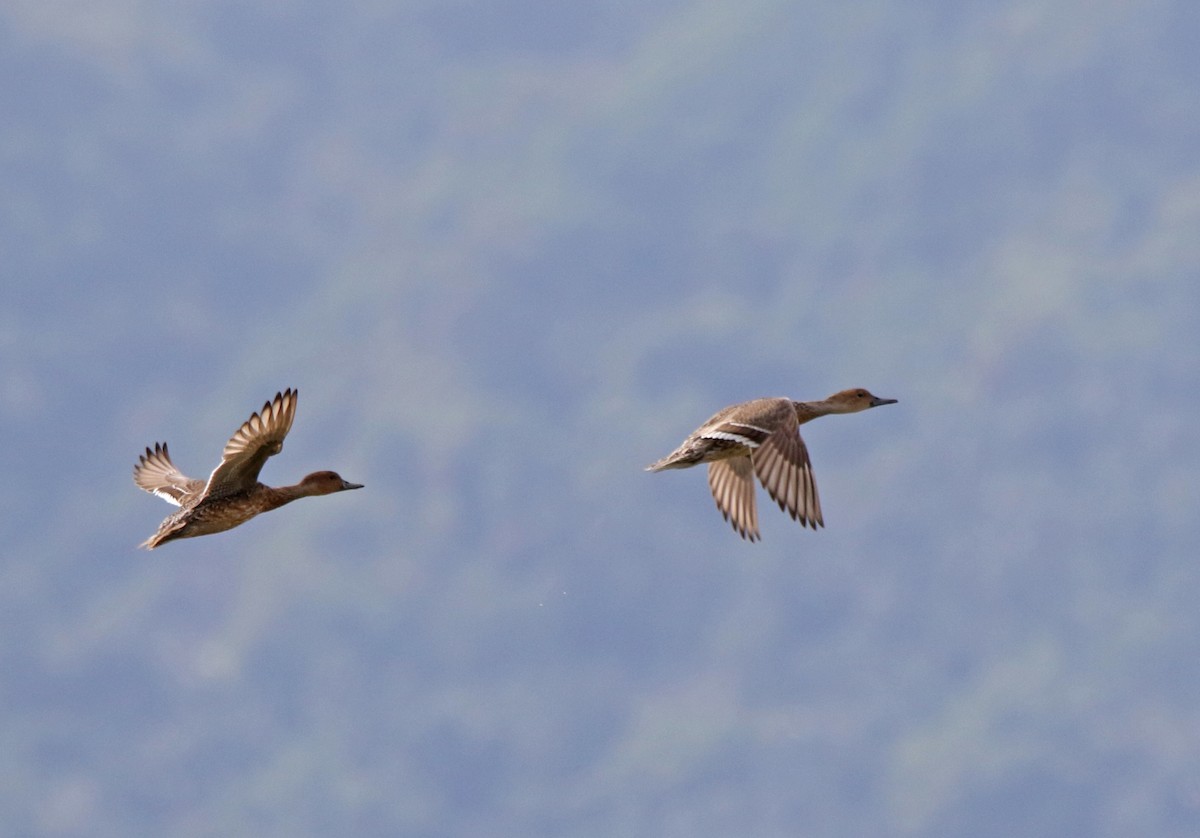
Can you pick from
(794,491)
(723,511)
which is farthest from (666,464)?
(723,511)

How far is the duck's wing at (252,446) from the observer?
19.5 m

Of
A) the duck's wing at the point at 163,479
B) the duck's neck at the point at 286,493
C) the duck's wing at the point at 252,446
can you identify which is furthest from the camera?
the duck's wing at the point at 163,479

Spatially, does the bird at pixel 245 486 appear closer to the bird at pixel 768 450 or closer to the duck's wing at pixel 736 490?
the bird at pixel 768 450

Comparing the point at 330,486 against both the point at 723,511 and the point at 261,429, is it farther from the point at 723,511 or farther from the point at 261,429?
the point at 723,511

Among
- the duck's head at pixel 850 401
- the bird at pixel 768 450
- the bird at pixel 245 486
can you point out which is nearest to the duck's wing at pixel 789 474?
the bird at pixel 768 450

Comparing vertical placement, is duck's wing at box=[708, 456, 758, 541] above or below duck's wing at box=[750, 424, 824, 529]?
above

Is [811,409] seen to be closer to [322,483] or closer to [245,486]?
[322,483]

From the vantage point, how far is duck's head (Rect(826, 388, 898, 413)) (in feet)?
79.0

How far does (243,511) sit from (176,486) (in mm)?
3460

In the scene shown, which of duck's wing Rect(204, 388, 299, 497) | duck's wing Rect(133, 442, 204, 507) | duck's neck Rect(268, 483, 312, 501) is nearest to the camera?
duck's wing Rect(204, 388, 299, 497)

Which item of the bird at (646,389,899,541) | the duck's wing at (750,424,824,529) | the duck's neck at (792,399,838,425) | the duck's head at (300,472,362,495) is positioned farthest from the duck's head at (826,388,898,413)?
the duck's head at (300,472,362,495)

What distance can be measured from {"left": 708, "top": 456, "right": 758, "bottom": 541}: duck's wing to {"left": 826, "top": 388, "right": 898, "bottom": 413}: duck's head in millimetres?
1313

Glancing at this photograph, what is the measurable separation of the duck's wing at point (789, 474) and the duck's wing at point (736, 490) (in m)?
2.55

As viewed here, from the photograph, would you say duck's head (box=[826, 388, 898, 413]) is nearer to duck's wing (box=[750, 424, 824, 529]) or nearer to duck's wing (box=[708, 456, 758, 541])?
duck's wing (box=[708, 456, 758, 541])
